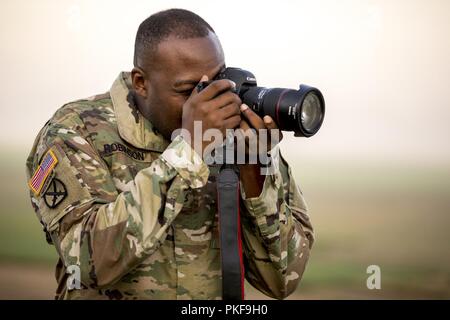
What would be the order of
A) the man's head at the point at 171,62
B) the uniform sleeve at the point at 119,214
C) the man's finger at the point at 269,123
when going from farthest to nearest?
1. the man's head at the point at 171,62
2. the man's finger at the point at 269,123
3. the uniform sleeve at the point at 119,214

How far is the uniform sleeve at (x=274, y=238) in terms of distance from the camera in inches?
60.6

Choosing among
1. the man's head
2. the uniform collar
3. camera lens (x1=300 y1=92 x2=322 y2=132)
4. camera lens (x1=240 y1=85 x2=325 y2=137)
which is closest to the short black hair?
the man's head

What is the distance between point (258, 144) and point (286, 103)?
0.12m

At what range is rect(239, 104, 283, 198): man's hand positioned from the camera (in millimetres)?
1458

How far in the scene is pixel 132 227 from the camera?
1.34m

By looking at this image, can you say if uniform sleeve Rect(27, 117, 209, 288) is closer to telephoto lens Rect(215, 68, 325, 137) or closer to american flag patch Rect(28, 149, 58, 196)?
american flag patch Rect(28, 149, 58, 196)

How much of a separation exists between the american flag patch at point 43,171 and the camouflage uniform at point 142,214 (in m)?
0.01

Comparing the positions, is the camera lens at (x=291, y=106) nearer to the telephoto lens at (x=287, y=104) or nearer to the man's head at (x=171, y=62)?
the telephoto lens at (x=287, y=104)

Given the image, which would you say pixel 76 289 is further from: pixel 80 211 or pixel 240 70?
pixel 240 70

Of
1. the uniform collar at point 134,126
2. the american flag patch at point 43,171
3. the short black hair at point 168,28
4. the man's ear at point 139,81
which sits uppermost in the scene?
the short black hair at point 168,28

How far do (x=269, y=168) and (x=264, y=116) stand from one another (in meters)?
0.14

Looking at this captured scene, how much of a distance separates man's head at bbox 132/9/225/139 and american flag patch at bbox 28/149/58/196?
0.27 m

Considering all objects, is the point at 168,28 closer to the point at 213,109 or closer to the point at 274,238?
the point at 213,109

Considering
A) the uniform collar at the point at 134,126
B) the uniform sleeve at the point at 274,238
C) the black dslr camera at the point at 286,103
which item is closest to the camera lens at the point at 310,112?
the black dslr camera at the point at 286,103
